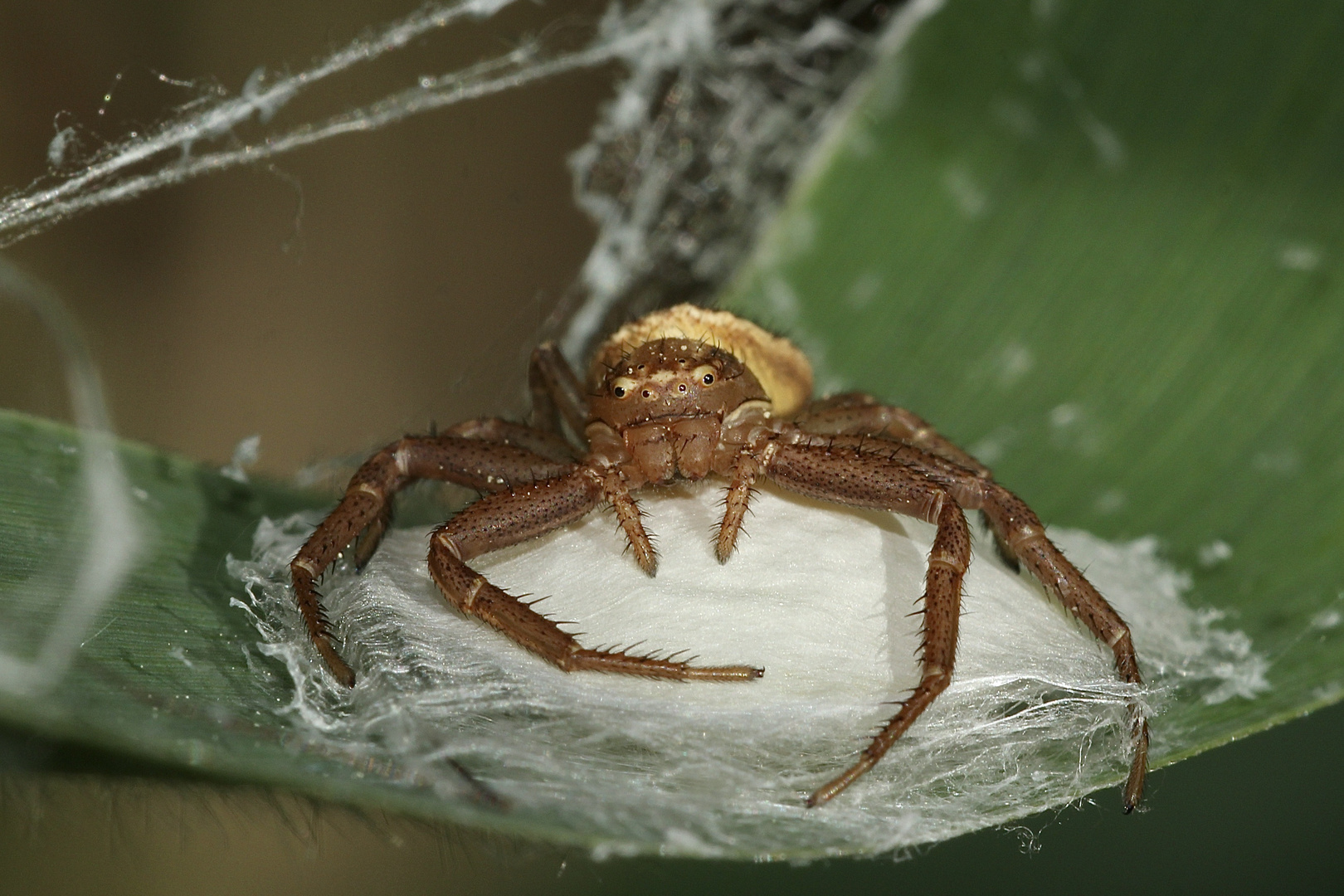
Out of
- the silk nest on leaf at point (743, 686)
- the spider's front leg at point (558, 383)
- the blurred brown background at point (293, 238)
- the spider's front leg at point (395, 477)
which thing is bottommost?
the silk nest on leaf at point (743, 686)

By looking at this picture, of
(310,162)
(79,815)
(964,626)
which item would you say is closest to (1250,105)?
(964,626)

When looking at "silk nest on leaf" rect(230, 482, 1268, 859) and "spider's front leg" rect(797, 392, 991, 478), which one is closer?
"silk nest on leaf" rect(230, 482, 1268, 859)

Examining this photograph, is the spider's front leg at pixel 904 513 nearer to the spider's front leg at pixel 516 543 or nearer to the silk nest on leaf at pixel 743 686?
the silk nest on leaf at pixel 743 686

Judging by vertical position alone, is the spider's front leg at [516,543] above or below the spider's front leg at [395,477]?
below

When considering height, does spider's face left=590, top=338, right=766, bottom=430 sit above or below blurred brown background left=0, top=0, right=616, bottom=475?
below

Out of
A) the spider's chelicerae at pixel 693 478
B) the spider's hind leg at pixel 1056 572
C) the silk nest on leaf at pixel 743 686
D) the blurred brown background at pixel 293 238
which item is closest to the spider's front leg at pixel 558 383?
the spider's chelicerae at pixel 693 478

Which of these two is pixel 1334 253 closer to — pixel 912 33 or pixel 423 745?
pixel 912 33

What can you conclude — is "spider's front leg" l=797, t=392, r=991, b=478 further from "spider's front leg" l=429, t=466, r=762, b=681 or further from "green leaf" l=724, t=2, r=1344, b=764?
"spider's front leg" l=429, t=466, r=762, b=681

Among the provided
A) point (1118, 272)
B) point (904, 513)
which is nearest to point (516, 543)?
point (904, 513)

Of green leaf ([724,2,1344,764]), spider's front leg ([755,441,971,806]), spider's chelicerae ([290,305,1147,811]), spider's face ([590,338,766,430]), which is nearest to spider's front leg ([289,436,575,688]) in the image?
spider's chelicerae ([290,305,1147,811])
